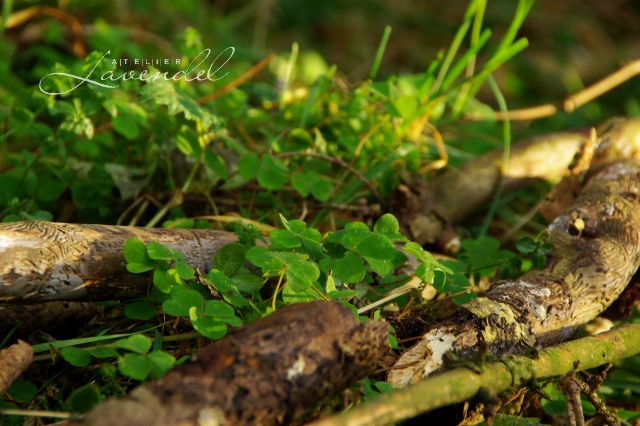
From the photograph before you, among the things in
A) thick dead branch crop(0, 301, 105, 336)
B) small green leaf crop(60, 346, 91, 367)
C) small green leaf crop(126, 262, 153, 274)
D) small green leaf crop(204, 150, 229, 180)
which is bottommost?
thick dead branch crop(0, 301, 105, 336)

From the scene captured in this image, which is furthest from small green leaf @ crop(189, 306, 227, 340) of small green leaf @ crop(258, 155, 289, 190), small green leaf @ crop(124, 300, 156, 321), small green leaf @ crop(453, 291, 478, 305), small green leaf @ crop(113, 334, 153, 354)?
small green leaf @ crop(258, 155, 289, 190)

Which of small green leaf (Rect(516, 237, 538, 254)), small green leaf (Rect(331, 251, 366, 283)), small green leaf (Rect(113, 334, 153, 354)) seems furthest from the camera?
small green leaf (Rect(516, 237, 538, 254))

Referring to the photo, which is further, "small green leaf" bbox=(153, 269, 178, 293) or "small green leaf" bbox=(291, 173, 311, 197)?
"small green leaf" bbox=(291, 173, 311, 197)

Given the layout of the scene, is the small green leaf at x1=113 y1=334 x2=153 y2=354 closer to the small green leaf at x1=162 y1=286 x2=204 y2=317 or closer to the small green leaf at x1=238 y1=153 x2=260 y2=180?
the small green leaf at x1=162 y1=286 x2=204 y2=317

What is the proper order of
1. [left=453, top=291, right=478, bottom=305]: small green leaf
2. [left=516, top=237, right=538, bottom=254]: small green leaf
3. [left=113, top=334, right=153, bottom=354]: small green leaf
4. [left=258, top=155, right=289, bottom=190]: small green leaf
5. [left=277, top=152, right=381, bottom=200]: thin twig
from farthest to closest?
1. [left=277, top=152, right=381, bottom=200]: thin twig
2. [left=258, top=155, right=289, bottom=190]: small green leaf
3. [left=516, top=237, right=538, bottom=254]: small green leaf
4. [left=453, top=291, right=478, bottom=305]: small green leaf
5. [left=113, top=334, right=153, bottom=354]: small green leaf

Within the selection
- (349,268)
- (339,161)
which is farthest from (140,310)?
(339,161)

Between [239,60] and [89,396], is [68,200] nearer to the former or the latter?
[89,396]

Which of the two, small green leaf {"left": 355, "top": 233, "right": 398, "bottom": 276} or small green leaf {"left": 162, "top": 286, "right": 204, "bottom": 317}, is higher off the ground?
small green leaf {"left": 355, "top": 233, "right": 398, "bottom": 276}
